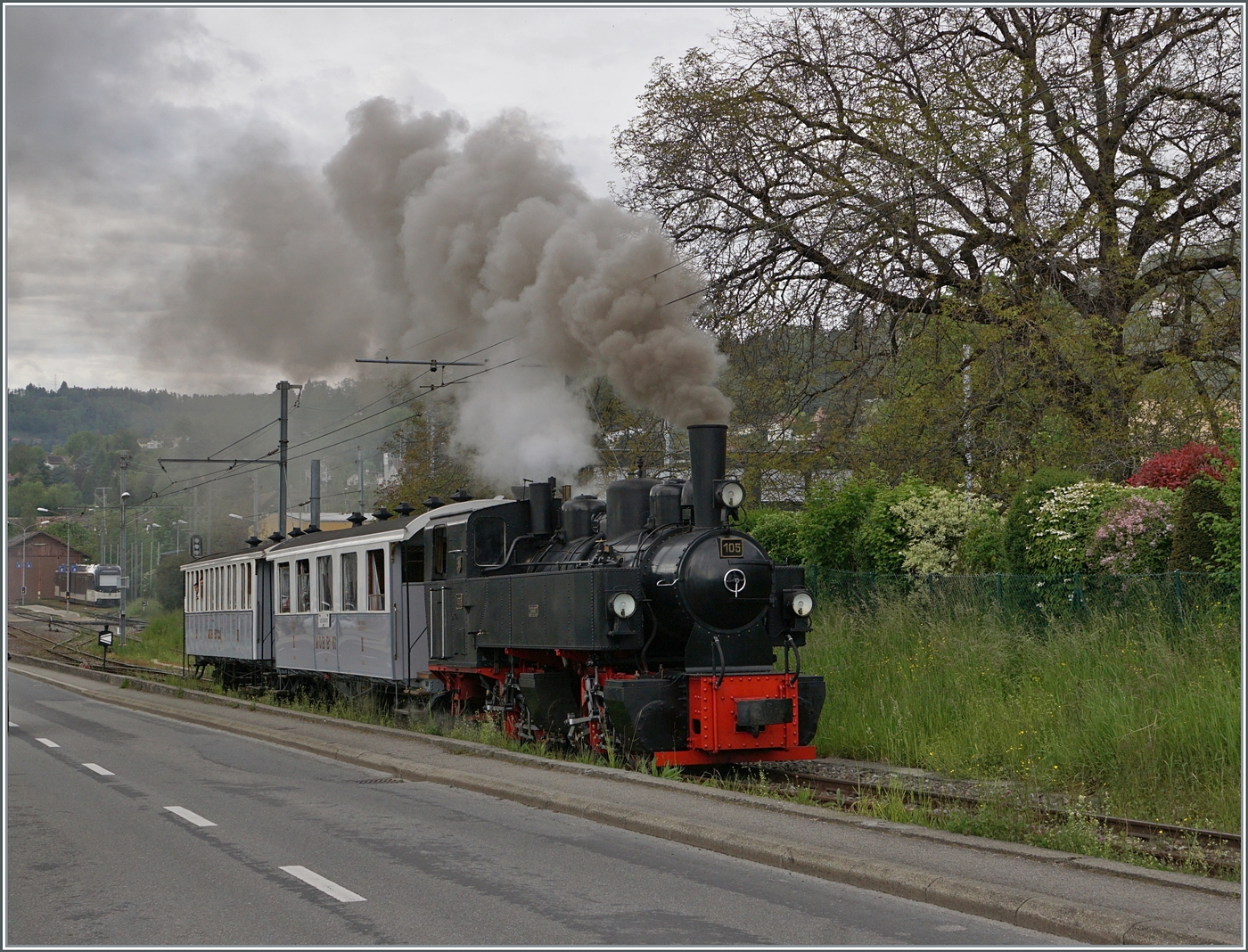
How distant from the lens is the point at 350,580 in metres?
19.3

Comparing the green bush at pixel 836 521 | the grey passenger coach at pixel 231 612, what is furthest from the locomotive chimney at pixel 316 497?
the green bush at pixel 836 521

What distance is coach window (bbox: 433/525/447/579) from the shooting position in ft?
53.5

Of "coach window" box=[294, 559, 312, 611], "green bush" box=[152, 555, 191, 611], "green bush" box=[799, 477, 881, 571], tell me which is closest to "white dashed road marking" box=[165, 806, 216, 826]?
"coach window" box=[294, 559, 312, 611]

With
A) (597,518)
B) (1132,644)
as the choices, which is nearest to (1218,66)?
(1132,644)

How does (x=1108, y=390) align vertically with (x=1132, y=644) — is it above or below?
above

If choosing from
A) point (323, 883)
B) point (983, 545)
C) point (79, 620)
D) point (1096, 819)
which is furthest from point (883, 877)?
point (79, 620)

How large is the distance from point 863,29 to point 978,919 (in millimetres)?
19460

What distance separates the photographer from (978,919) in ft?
21.7

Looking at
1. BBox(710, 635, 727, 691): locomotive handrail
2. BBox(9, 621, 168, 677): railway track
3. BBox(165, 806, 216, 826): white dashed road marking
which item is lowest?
BBox(9, 621, 168, 677): railway track

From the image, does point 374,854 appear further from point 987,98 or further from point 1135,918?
point 987,98

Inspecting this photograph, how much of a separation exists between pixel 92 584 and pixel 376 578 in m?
89.0

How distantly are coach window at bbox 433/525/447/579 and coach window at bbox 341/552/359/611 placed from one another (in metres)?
2.84

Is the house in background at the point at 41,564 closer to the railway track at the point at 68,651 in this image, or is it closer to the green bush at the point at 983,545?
the railway track at the point at 68,651

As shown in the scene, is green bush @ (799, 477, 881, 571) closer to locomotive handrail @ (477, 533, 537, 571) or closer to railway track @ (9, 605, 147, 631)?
locomotive handrail @ (477, 533, 537, 571)
